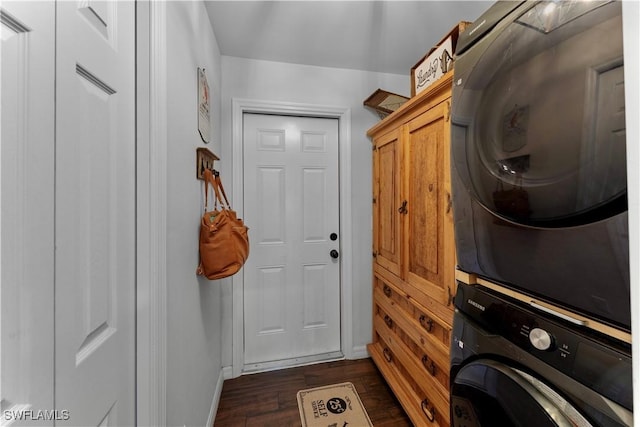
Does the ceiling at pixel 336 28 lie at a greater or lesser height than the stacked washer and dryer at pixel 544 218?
greater

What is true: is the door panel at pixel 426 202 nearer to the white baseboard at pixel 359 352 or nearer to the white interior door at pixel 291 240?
the white interior door at pixel 291 240

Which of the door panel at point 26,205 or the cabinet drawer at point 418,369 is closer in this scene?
the door panel at point 26,205

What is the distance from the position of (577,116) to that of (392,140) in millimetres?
1263

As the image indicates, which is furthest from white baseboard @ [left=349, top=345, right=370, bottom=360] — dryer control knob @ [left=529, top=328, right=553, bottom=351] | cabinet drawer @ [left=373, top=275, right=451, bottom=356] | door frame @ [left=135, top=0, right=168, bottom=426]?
dryer control knob @ [left=529, top=328, right=553, bottom=351]

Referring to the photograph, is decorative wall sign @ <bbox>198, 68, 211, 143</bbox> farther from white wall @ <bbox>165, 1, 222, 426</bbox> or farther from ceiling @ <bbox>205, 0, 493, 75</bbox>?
ceiling @ <bbox>205, 0, 493, 75</bbox>

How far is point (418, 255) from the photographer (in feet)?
4.54

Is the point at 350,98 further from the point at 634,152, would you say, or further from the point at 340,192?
the point at 634,152

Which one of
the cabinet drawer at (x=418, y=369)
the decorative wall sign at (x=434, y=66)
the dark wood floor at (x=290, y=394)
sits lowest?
the dark wood floor at (x=290, y=394)

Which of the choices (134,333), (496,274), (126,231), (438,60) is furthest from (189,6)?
(496,274)

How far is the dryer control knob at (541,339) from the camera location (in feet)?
1.88

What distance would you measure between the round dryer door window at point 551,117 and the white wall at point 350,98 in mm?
1383

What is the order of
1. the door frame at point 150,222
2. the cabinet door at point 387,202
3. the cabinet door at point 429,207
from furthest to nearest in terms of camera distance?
the cabinet door at point 387,202 → the cabinet door at point 429,207 → the door frame at point 150,222

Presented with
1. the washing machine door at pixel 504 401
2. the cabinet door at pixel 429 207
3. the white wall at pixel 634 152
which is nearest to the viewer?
the white wall at pixel 634 152

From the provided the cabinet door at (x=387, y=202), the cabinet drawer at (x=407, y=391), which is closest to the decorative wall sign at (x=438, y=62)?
the cabinet door at (x=387, y=202)
